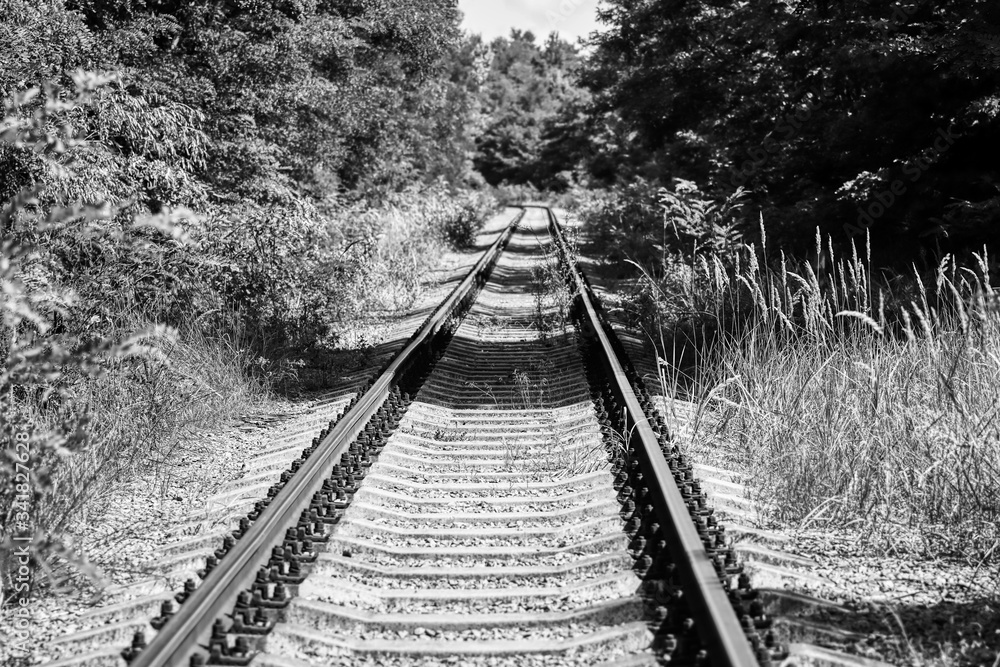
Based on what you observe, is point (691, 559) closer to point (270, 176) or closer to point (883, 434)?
point (883, 434)

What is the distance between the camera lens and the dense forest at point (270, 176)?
5.24 meters

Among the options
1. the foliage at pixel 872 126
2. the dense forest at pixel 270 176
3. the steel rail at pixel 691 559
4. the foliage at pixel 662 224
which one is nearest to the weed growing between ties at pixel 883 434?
the steel rail at pixel 691 559

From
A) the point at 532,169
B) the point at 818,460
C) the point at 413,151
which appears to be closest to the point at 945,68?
the point at 818,460

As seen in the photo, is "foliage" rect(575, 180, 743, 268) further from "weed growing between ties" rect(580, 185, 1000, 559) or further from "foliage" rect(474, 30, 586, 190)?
"foliage" rect(474, 30, 586, 190)

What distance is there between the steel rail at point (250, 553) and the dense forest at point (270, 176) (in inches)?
29.2

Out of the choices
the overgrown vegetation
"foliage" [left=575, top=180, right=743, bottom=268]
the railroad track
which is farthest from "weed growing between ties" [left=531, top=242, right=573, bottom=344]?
the railroad track

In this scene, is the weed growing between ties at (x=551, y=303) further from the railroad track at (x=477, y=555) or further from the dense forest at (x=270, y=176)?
the railroad track at (x=477, y=555)

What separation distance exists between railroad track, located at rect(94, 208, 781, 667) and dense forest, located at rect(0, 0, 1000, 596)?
0.95 meters

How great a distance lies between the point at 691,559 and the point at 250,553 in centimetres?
168

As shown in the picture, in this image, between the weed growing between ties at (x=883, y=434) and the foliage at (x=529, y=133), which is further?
the foliage at (x=529, y=133)

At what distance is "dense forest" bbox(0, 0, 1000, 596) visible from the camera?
5.24 metres

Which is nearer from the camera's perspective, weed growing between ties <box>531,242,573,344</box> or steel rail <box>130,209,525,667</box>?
steel rail <box>130,209,525,667</box>

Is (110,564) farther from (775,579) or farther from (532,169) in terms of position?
(532,169)

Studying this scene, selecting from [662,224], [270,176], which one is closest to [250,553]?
[270,176]
